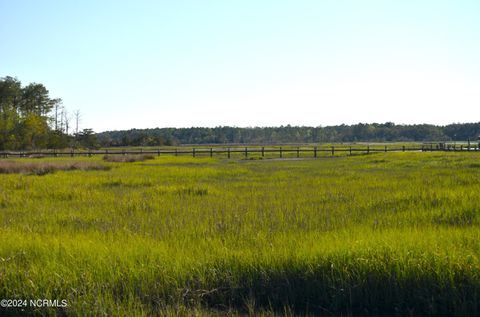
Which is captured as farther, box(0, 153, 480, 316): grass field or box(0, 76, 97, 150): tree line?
box(0, 76, 97, 150): tree line

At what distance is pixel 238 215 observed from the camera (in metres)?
11.8

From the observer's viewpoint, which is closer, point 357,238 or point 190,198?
point 357,238

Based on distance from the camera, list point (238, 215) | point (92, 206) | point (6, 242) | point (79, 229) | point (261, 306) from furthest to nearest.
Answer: point (92, 206), point (238, 215), point (79, 229), point (6, 242), point (261, 306)

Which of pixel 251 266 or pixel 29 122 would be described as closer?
pixel 251 266

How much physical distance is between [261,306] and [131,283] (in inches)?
75.4

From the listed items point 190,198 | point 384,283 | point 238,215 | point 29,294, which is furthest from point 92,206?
point 384,283

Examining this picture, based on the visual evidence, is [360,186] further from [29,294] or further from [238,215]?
[29,294]

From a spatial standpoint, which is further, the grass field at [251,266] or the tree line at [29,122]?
the tree line at [29,122]

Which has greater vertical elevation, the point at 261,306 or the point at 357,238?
the point at 357,238

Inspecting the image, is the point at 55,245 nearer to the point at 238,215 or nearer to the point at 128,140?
the point at 238,215

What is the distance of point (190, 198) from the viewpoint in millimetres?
15914

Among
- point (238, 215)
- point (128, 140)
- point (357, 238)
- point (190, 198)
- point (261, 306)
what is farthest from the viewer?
point (128, 140)

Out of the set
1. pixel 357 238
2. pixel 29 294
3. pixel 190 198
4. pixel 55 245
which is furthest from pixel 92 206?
pixel 357 238

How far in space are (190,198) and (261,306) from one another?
9509mm
